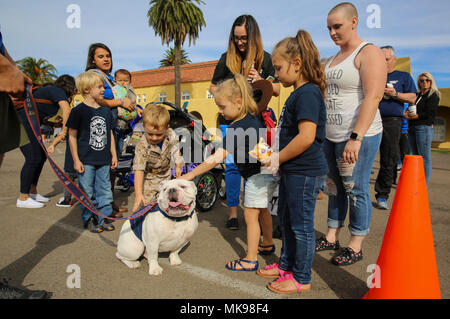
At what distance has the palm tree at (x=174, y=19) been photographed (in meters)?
26.8

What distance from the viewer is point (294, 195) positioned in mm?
2297

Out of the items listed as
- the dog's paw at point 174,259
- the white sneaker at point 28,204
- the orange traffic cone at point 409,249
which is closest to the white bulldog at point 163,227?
the dog's paw at point 174,259

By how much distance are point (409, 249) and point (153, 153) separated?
254cm

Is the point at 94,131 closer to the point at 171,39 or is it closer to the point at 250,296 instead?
the point at 250,296

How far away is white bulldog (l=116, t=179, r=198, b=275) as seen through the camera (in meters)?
2.47

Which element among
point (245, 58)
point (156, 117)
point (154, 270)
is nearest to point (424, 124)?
point (245, 58)

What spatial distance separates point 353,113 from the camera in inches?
109

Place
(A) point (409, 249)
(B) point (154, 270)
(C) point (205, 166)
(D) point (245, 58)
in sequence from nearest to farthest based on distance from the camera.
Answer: (A) point (409, 249) < (C) point (205, 166) < (B) point (154, 270) < (D) point (245, 58)

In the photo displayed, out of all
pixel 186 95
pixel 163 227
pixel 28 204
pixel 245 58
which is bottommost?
pixel 28 204

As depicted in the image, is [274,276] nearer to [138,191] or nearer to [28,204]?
[138,191]

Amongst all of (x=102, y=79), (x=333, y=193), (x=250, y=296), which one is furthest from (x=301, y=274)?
(x=102, y=79)

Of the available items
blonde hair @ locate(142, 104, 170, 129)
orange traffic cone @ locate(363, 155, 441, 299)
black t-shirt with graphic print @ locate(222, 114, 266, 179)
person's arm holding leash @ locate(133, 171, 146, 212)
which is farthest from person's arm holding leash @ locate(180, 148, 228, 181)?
orange traffic cone @ locate(363, 155, 441, 299)

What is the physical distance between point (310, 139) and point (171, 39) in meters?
28.6

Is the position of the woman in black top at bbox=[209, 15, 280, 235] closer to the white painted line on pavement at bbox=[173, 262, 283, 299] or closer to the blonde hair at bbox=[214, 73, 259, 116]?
the blonde hair at bbox=[214, 73, 259, 116]
